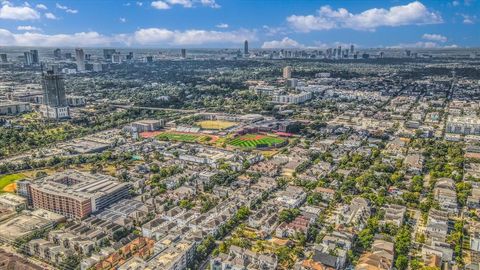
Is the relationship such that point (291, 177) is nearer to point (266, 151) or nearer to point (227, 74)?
point (266, 151)

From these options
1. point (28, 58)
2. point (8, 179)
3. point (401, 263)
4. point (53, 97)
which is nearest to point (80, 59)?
point (28, 58)

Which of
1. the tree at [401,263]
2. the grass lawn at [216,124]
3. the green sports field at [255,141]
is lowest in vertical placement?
the tree at [401,263]

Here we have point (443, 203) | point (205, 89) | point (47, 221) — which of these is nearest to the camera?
point (47, 221)

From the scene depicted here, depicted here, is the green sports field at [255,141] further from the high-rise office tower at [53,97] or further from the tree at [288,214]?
the high-rise office tower at [53,97]

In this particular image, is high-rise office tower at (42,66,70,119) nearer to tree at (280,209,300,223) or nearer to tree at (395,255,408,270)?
tree at (280,209,300,223)

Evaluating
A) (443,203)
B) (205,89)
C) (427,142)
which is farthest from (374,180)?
(205,89)

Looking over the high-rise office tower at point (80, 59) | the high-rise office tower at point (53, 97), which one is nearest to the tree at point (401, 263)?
the high-rise office tower at point (53, 97)
